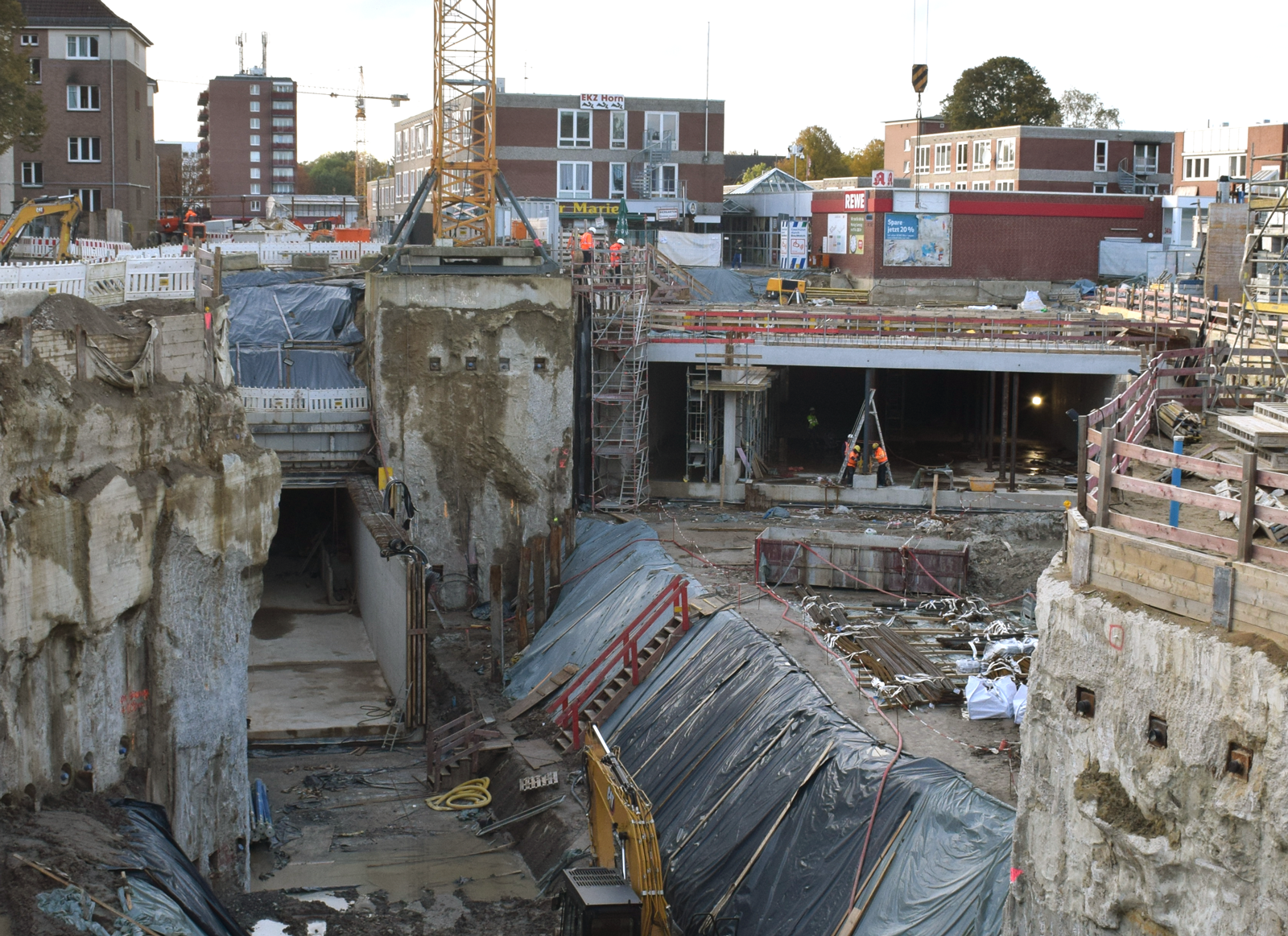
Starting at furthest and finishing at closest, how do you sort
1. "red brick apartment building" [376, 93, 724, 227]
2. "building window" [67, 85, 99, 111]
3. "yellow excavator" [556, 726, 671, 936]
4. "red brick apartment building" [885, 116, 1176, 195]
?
"red brick apartment building" [885, 116, 1176, 195] → "red brick apartment building" [376, 93, 724, 227] → "building window" [67, 85, 99, 111] → "yellow excavator" [556, 726, 671, 936]

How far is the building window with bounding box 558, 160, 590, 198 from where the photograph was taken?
180 ft

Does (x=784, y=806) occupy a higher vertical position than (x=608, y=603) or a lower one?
lower

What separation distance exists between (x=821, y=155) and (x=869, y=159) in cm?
343

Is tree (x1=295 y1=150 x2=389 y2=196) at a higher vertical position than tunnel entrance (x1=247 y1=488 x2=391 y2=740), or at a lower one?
higher

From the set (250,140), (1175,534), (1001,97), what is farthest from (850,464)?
(250,140)

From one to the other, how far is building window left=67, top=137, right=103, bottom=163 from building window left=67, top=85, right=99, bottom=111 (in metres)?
1.13

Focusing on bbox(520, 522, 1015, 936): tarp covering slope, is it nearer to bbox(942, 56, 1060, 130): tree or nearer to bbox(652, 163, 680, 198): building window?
bbox(652, 163, 680, 198): building window

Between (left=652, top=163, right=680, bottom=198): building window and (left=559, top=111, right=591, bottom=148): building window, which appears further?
(left=652, top=163, right=680, bottom=198): building window

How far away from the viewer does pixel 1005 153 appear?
6216 centimetres

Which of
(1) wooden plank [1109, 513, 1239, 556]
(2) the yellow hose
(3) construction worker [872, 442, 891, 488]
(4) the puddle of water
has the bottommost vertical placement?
(4) the puddle of water

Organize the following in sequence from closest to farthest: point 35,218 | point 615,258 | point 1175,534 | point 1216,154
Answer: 1. point 1175,534
2. point 35,218
3. point 615,258
4. point 1216,154

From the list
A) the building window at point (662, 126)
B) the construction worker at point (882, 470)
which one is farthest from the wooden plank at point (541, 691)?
the building window at point (662, 126)

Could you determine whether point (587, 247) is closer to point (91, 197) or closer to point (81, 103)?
point (91, 197)

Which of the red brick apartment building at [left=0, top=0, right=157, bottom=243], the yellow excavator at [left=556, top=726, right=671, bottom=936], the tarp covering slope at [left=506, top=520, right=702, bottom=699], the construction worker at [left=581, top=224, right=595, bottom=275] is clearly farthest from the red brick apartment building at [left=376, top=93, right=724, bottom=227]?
the yellow excavator at [left=556, top=726, right=671, bottom=936]
